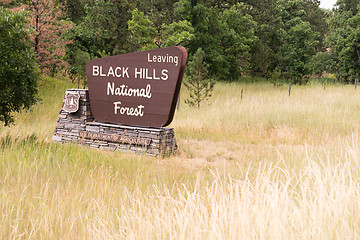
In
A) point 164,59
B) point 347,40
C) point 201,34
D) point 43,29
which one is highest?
point 347,40

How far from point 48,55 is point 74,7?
12194 millimetres

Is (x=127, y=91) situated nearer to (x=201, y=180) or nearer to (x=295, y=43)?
(x=201, y=180)

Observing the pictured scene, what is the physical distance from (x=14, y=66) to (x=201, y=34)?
55.7 ft

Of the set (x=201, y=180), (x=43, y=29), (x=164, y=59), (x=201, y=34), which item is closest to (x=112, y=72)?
(x=164, y=59)

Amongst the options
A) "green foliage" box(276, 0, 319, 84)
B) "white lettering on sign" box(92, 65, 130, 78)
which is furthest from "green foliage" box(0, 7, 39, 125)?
"green foliage" box(276, 0, 319, 84)

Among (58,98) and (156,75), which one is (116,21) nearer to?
(58,98)

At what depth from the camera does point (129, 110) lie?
7578 millimetres

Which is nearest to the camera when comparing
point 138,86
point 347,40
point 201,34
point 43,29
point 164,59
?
point 164,59

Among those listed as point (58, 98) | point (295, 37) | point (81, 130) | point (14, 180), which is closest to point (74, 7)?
point (58, 98)

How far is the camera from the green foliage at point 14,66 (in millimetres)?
6379

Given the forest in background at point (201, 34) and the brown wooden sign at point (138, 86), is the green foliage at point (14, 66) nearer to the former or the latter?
the brown wooden sign at point (138, 86)

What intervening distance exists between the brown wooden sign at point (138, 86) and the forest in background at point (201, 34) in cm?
981

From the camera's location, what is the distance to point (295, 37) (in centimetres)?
3077

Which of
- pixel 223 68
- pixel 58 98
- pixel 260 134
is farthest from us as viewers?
pixel 223 68
